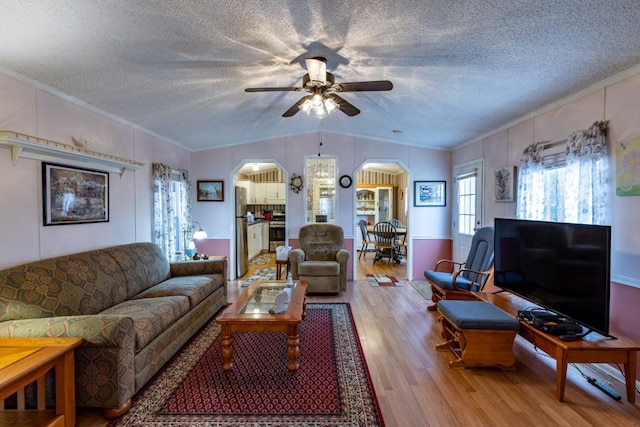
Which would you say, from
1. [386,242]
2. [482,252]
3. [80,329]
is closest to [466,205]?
[482,252]

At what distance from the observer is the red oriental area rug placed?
1.97 metres

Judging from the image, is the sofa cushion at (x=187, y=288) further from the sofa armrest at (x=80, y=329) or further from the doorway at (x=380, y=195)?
the doorway at (x=380, y=195)

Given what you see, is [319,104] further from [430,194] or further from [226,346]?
Result: [430,194]

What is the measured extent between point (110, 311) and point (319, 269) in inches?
104

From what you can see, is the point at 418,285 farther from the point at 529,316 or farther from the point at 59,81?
the point at 59,81

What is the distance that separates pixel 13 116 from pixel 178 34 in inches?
58.6

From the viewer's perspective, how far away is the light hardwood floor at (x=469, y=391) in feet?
6.47

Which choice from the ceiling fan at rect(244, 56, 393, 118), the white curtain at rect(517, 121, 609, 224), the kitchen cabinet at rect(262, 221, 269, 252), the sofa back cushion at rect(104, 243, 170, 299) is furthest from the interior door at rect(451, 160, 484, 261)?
the kitchen cabinet at rect(262, 221, 269, 252)

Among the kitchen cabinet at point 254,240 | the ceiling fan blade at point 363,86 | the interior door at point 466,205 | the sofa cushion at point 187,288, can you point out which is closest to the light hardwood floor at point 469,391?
the sofa cushion at point 187,288

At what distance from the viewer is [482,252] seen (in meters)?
3.78

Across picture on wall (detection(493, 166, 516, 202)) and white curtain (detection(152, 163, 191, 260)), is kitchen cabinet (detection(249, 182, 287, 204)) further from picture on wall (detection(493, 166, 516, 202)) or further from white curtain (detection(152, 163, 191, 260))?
picture on wall (detection(493, 166, 516, 202))

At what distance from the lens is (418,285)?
205 inches

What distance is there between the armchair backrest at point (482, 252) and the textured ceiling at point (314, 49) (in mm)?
1423

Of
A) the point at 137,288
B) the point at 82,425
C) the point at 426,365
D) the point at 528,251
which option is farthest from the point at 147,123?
the point at 528,251
